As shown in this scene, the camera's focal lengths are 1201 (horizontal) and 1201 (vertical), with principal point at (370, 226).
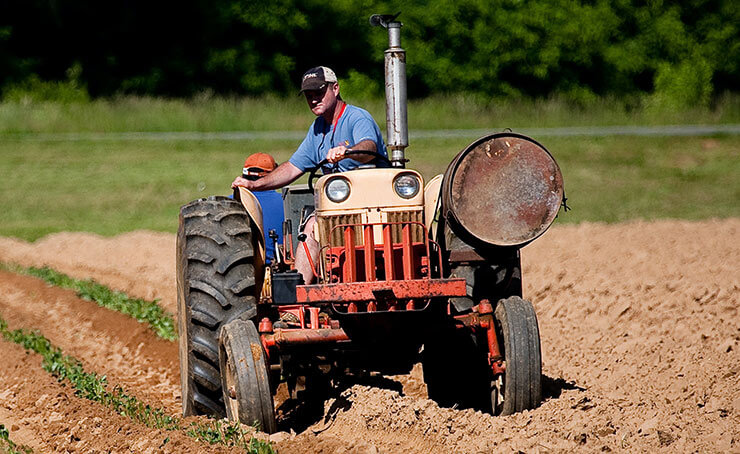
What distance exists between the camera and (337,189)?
21.3 feet

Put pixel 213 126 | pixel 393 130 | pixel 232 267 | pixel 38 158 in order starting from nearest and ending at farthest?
pixel 232 267 < pixel 393 130 < pixel 38 158 < pixel 213 126

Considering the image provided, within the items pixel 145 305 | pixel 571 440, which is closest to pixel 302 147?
pixel 571 440

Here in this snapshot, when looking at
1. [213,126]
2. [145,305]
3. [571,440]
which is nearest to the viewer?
[571,440]

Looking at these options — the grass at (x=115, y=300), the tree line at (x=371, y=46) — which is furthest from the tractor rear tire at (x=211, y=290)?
the tree line at (x=371, y=46)

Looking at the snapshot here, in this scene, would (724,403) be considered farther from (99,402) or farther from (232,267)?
(99,402)

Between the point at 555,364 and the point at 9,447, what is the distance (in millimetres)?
3975

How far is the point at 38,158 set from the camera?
24984mm

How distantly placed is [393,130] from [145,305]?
5302mm

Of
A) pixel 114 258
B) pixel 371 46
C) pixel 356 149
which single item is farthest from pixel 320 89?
pixel 371 46

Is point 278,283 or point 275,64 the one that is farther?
point 275,64

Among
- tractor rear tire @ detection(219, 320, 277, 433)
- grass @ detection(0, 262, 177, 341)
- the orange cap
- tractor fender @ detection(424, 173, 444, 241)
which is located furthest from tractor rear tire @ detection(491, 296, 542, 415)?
grass @ detection(0, 262, 177, 341)

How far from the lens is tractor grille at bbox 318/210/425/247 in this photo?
6.52m

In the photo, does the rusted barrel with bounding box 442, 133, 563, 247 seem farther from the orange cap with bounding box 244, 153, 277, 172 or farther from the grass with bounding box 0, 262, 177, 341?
the grass with bounding box 0, 262, 177, 341

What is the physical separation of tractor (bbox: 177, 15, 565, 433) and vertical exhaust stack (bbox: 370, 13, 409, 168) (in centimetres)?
37
